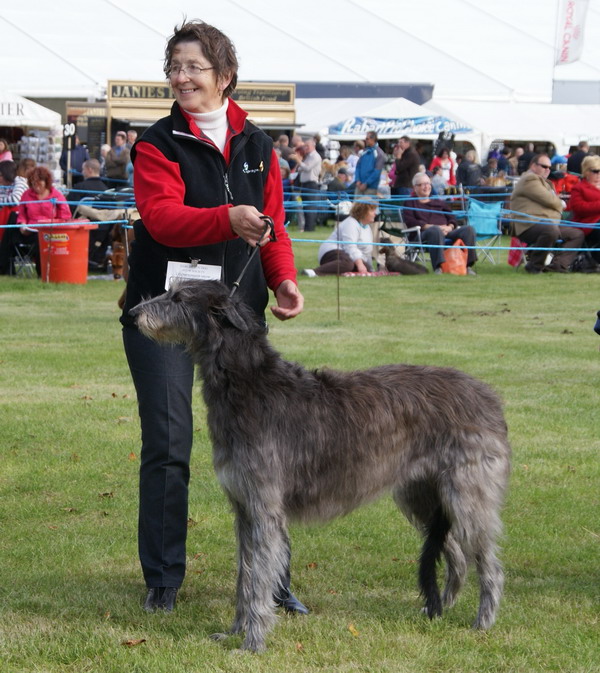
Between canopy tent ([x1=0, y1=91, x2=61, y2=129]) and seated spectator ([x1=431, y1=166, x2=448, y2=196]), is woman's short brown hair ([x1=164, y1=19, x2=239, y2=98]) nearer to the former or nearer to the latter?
seated spectator ([x1=431, y1=166, x2=448, y2=196])

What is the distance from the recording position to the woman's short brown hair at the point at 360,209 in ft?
52.7

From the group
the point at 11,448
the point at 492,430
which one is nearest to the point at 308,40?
the point at 11,448

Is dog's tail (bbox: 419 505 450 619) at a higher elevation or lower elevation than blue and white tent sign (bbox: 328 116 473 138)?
lower

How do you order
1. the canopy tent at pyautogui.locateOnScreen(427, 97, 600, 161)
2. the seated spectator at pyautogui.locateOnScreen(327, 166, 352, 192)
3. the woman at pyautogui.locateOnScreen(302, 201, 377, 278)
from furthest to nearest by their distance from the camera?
the canopy tent at pyautogui.locateOnScreen(427, 97, 600, 161) → the seated spectator at pyautogui.locateOnScreen(327, 166, 352, 192) → the woman at pyautogui.locateOnScreen(302, 201, 377, 278)

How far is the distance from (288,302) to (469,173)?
21913mm

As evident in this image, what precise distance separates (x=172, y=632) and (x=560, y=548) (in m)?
2.18

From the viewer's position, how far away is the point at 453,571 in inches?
183

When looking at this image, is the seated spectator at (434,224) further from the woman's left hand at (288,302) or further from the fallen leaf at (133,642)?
the fallen leaf at (133,642)

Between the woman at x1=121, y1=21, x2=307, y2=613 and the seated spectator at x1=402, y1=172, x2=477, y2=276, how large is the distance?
13276 mm

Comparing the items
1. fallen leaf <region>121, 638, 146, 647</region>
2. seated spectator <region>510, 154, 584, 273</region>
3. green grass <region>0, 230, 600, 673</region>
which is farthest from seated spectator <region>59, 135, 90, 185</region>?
fallen leaf <region>121, 638, 146, 647</region>

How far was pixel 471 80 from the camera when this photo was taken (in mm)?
37875

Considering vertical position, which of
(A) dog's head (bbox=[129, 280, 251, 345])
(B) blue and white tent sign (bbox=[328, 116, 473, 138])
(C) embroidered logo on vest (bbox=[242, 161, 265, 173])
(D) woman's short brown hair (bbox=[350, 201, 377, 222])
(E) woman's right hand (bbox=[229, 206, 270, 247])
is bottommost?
(A) dog's head (bbox=[129, 280, 251, 345])

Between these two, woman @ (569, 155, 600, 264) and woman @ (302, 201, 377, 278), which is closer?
woman @ (302, 201, 377, 278)

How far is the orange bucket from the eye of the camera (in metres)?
15.3
